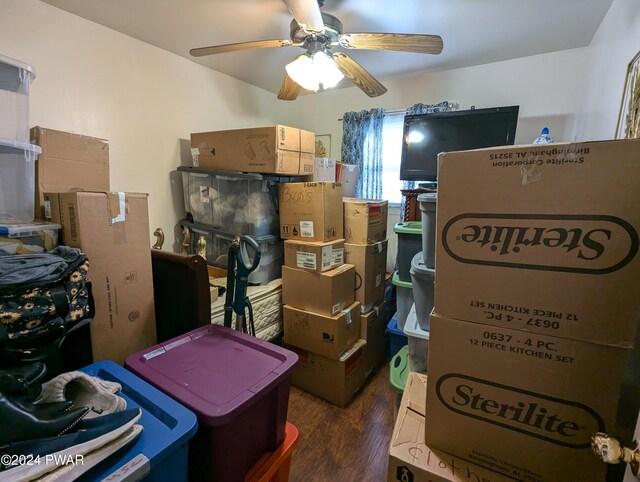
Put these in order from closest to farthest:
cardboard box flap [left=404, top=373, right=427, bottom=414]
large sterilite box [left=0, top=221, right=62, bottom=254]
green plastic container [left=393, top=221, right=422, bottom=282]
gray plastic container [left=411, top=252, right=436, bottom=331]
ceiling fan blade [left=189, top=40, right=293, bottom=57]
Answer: cardboard box flap [left=404, top=373, right=427, bottom=414] → large sterilite box [left=0, top=221, right=62, bottom=254] → gray plastic container [left=411, top=252, right=436, bottom=331] → ceiling fan blade [left=189, top=40, right=293, bottom=57] → green plastic container [left=393, top=221, right=422, bottom=282]

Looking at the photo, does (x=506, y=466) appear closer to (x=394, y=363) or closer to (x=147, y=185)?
(x=394, y=363)

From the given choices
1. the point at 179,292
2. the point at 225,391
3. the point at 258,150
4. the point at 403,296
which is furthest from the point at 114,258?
the point at 403,296

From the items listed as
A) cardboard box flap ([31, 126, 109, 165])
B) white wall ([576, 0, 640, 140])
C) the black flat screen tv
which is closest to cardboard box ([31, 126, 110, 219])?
cardboard box flap ([31, 126, 109, 165])

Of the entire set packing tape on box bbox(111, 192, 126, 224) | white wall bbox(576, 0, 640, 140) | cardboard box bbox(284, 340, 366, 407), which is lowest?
cardboard box bbox(284, 340, 366, 407)

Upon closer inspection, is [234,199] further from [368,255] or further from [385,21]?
[385,21]

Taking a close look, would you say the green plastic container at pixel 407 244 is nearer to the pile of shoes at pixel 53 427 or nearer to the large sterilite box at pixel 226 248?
the large sterilite box at pixel 226 248

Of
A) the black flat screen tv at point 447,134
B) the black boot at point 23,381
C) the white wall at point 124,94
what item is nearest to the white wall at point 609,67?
the black flat screen tv at point 447,134

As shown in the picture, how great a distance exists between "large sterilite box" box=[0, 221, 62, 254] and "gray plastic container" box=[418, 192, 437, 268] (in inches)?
60.8

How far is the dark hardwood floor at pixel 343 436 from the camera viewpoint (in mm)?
1522

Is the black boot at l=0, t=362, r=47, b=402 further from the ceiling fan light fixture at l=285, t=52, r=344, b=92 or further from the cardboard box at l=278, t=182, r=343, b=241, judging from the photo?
the ceiling fan light fixture at l=285, t=52, r=344, b=92

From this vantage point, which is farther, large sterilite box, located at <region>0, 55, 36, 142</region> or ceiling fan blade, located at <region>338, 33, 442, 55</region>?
ceiling fan blade, located at <region>338, 33, 442, 55</region>

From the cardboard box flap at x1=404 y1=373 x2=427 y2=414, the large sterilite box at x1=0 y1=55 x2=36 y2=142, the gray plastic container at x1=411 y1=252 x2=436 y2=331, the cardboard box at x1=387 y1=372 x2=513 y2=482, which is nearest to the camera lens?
the cardboard box at x1=387 y1=372 x2=513 y2=482

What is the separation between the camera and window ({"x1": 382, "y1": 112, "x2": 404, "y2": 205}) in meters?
2.97

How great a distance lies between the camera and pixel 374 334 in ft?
7.69
